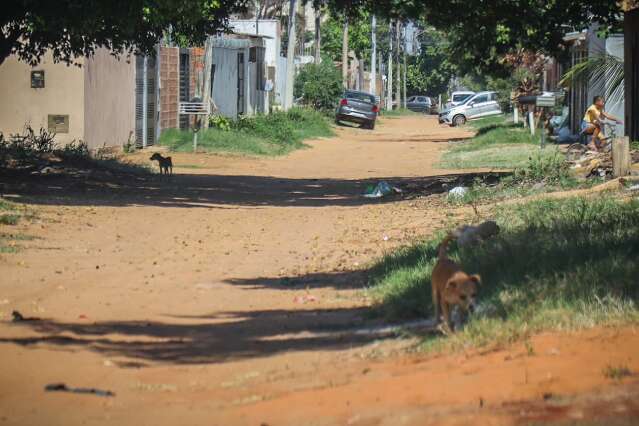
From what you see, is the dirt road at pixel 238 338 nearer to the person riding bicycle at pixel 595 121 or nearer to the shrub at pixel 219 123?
the person riding bicycle at pixel 595 121

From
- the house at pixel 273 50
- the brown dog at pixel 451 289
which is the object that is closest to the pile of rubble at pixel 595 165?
the brown dog at pixel 451 289

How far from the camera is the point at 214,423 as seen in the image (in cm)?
583

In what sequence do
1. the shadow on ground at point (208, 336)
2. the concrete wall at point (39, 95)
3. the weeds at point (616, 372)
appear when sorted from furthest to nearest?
the concrete wall at point (39, 95), the shadow on ground at point (208, 336), the weeds at point (616, 372)

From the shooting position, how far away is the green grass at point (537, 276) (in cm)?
704

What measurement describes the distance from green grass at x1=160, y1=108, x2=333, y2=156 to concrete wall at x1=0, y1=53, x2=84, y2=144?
582cm

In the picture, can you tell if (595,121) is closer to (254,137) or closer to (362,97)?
(254,137)

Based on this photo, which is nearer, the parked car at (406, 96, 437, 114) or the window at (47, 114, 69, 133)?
the window at (47, 114, 69, 133)

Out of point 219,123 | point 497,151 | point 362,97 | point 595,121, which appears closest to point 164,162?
point 595,121

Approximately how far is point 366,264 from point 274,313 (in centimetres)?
282

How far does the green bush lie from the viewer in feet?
188

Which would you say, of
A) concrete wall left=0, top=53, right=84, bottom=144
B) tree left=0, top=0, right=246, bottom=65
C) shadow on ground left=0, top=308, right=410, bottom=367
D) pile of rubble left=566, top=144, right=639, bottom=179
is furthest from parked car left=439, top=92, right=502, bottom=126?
shadow on ground left=0, top=308, right=410, bottom=367

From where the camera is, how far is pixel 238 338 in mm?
8172

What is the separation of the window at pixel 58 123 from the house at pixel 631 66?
41.9 ft

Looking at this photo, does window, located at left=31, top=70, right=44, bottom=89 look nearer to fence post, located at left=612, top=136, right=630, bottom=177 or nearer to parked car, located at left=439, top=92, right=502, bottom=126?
fence post, located at left=612, top=136, right=630, bottom=177
